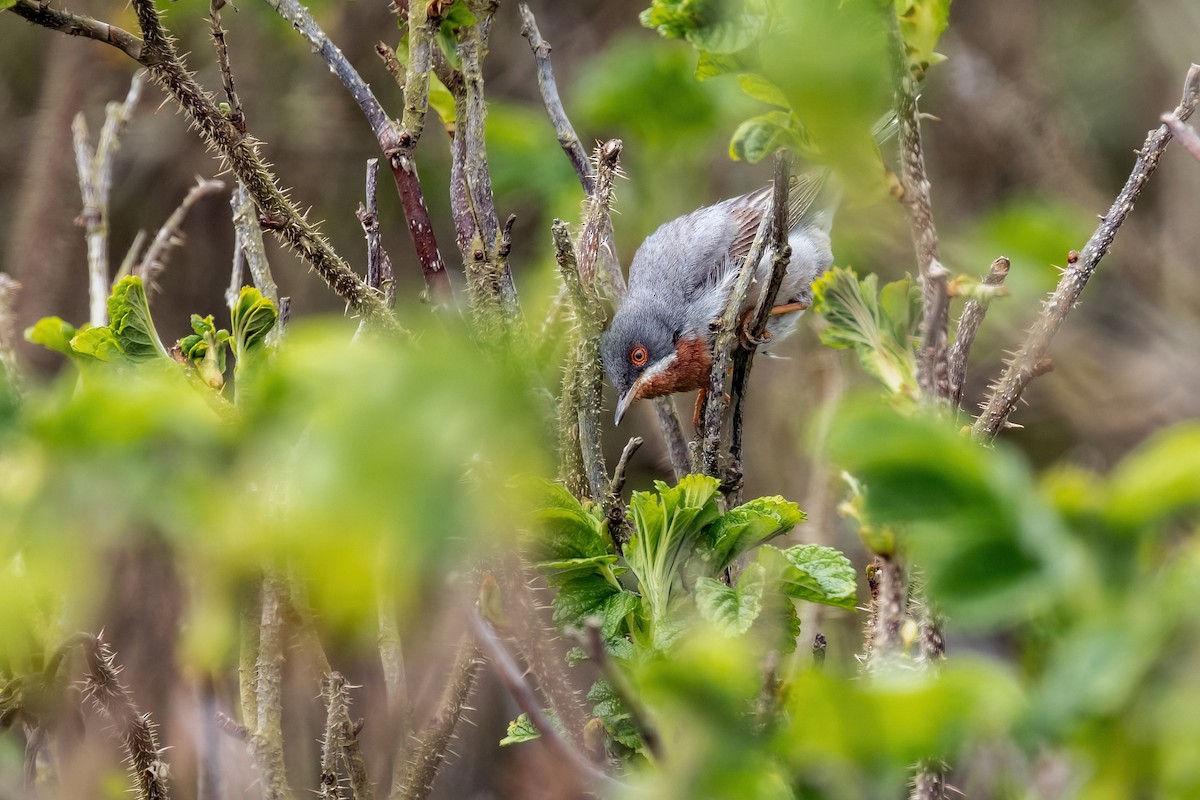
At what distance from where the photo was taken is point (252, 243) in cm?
269

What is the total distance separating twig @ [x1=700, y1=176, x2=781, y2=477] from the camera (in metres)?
2.32

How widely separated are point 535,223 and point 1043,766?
664 cm

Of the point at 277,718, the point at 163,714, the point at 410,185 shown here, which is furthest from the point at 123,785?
the point at 163,714

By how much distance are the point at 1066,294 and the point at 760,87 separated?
0.69m

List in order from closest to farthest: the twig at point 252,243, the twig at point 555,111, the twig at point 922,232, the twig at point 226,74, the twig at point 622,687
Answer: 1. the twig at point 622,687
2. the twig at point 922,232
3. the twig at point 226,74
4. the twig at point 252,243
5. the twig at point 555,111

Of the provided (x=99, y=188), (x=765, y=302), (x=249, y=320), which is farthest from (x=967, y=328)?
(x=99, y=188)

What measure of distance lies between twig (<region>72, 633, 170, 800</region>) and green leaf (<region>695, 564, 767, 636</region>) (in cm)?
101

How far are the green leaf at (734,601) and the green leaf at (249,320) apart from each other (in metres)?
0.86

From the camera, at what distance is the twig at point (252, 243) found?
2582 mm

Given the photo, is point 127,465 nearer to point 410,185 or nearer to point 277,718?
point 277,718

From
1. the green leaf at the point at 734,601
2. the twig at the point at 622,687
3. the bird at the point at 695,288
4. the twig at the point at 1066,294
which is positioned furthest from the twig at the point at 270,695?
the bird at the point at 695,288

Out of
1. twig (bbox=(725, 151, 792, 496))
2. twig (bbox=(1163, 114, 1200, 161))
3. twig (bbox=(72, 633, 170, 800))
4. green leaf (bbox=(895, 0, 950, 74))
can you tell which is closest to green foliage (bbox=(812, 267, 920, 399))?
twig (bbox=(725, 151, 792, 496))

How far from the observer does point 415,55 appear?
241cm

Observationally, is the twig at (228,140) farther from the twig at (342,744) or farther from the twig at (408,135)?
the twig at (342,744)
